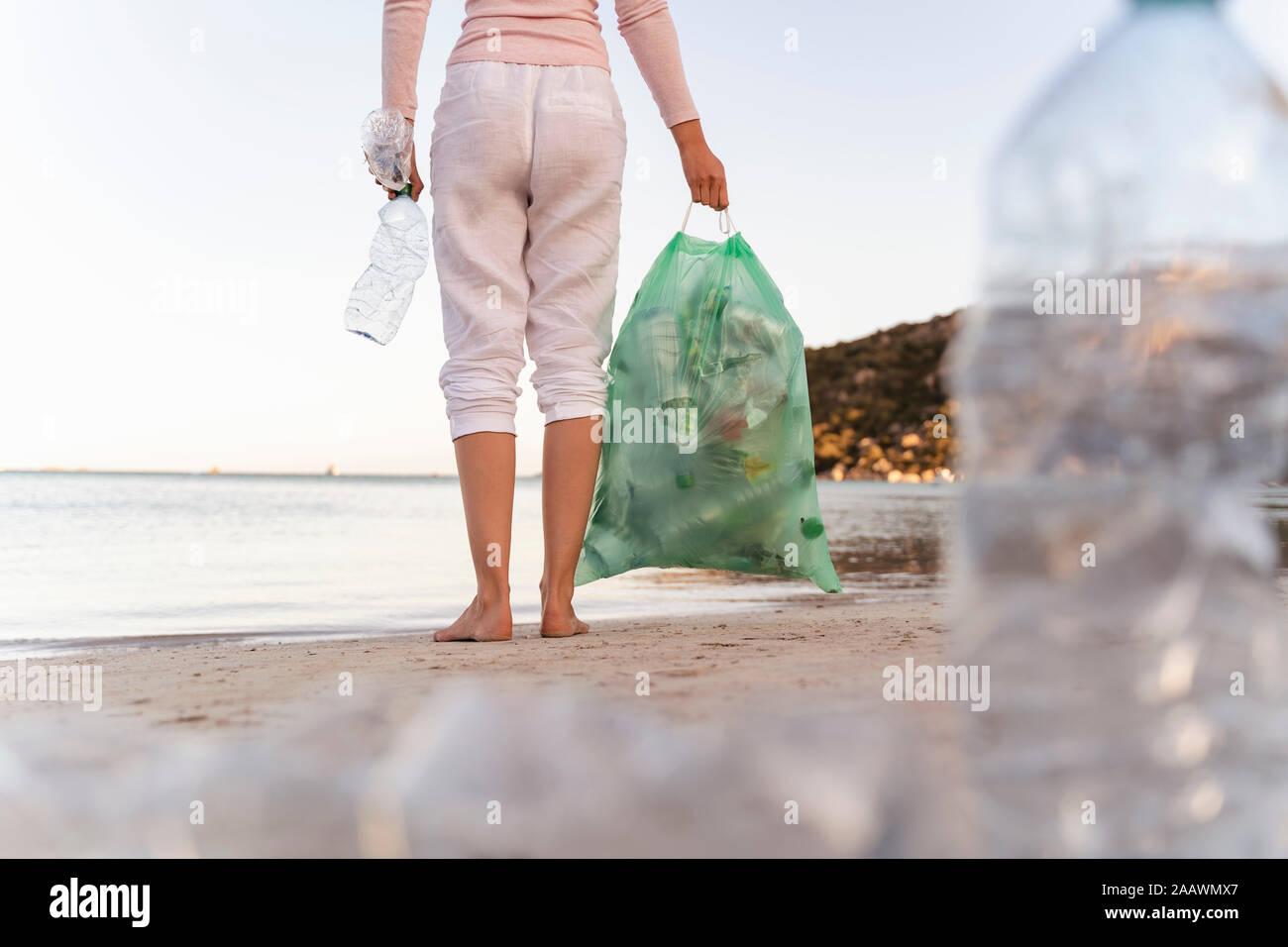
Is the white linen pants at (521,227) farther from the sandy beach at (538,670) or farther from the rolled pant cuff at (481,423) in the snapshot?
the sandy beach at (538,670)

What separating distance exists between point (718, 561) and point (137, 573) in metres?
3.64

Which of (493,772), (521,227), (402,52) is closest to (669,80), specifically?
(521,227)

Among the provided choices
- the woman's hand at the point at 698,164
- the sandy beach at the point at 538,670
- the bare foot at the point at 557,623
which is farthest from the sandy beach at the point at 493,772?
the woman's hand at the point at 698,164

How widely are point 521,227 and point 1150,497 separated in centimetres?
165

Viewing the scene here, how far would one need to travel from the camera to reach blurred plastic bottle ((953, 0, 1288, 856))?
2.54 feet

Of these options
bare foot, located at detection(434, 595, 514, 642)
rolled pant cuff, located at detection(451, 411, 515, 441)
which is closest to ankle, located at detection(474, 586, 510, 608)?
bare foot, located at detection(434, 595, 514, 642)

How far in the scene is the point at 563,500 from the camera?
218cm

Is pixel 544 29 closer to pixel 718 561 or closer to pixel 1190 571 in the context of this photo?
pixel 718 561

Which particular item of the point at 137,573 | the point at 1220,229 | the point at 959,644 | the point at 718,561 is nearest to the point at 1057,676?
the point at 959,644

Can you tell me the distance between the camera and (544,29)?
2113 millimetres

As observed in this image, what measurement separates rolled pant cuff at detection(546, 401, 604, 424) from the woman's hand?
0.57m

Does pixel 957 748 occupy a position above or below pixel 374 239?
below

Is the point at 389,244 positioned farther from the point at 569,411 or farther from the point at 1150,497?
the point at 1150,497
